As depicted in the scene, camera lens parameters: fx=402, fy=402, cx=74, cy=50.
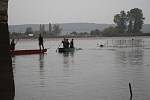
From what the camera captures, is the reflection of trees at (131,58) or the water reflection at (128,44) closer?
the reflection of trees at (131,58)

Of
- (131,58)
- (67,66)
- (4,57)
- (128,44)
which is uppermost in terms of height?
(4,57)

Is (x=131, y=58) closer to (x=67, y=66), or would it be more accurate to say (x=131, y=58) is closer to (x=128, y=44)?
(x=67, y=66)

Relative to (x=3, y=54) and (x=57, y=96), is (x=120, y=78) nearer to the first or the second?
(x=57, y=96)

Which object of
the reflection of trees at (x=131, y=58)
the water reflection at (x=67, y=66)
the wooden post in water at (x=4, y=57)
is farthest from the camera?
the reflection of trees at (x=131, y=58)

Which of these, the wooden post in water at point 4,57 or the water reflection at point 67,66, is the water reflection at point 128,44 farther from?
the wooden post in water at point 4,57

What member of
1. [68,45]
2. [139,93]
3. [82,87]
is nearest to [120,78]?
[82,87]

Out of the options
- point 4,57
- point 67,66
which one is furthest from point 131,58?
point 4,57

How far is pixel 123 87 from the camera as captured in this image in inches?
509

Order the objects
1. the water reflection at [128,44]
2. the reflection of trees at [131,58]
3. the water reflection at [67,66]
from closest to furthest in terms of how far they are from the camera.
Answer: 1. the water reflection at [67,66]
2. the reflection of trees at [131,58]
3. the water reflection at [128,44]

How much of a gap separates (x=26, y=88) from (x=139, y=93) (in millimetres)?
3760

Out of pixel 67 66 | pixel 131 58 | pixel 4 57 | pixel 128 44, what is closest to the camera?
pixel 4 57

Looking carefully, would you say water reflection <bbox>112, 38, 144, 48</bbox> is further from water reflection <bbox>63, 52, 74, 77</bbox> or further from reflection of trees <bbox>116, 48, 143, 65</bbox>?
water reflection <bbox>63, 52, 74, 77</bbox>

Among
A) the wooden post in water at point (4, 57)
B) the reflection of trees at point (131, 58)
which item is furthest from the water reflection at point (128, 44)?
the wooden post in water at point (4, 57)

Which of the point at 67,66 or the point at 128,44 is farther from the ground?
the point at 67,66
